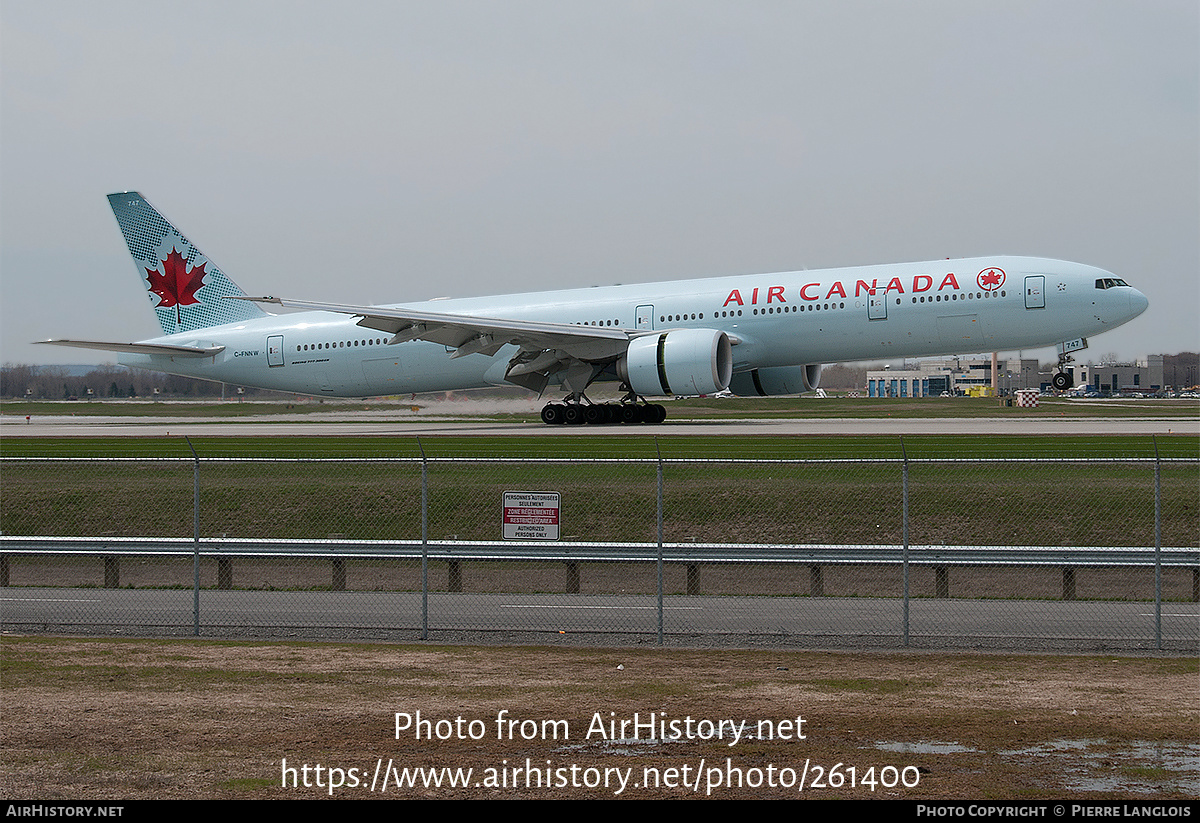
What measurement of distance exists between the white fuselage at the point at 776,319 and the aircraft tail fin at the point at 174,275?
68.3 inches

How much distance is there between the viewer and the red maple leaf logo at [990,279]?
32344mm

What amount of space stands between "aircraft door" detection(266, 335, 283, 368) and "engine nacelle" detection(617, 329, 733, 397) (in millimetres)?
13816

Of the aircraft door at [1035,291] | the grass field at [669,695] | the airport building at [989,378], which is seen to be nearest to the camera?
the grass field at [669,695]

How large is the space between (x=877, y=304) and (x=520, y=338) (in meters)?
10.3

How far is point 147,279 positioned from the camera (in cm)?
4503

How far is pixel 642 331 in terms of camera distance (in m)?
36.5

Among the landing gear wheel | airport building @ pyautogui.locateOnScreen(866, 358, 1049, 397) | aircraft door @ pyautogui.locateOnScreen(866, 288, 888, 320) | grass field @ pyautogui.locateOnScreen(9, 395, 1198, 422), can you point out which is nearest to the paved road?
aircraft door @ pyautogui.locateOnScreen(866, 288, 888, 320)

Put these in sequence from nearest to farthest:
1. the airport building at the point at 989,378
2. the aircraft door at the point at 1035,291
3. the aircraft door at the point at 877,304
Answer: the aircraft door at the point at 1035,291 < the aircraft door at the point at 877,304 < the airport building at the point at 989,378

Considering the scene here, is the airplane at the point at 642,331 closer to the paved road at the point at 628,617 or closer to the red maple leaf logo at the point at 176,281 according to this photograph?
the red maple leaf logo at the point at 176,281

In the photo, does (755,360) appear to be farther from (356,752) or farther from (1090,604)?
(356,752)

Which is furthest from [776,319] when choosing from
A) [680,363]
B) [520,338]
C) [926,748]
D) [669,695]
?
[926,748]

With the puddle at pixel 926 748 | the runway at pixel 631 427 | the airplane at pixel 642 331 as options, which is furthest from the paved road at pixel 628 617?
the airplane at pixel 642 331

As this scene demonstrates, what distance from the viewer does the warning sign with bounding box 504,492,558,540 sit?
513 inches

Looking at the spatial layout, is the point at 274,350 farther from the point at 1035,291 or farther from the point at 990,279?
the point at 1035,291
